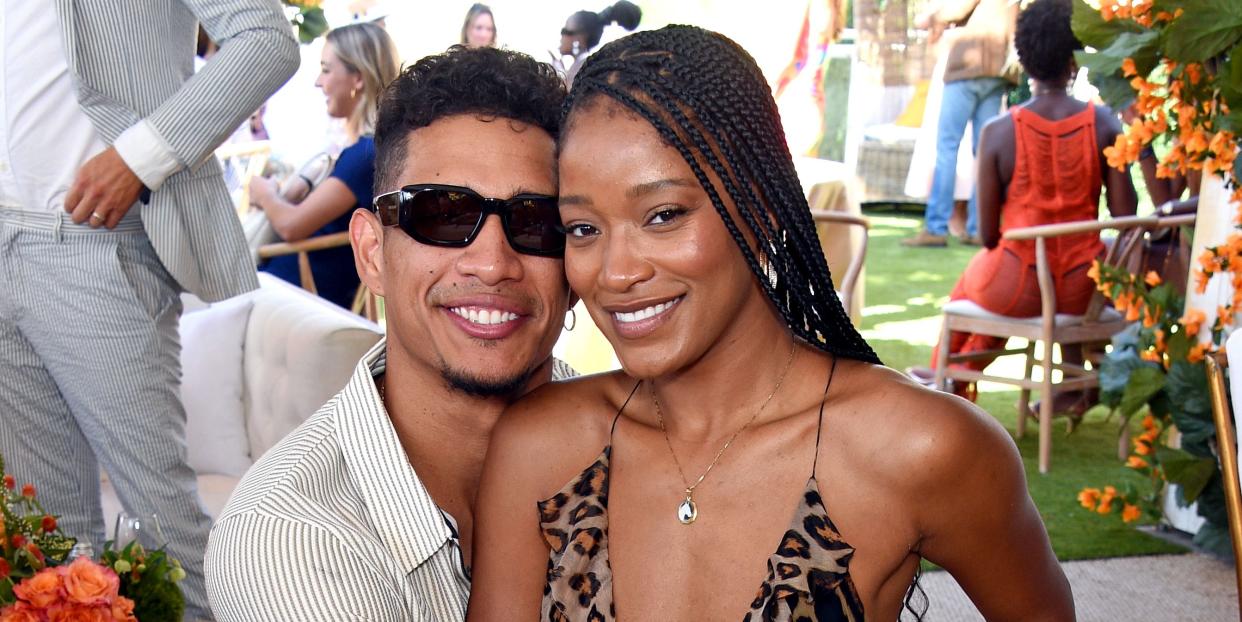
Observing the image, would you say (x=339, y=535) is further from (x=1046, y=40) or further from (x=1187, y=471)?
(x=1046, y=40)

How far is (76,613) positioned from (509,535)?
0.67m

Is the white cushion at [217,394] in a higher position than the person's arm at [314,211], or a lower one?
lower

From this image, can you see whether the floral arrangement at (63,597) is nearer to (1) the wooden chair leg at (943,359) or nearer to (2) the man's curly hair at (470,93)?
(2) the man's curly hair at (470,93)

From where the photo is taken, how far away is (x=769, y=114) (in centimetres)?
176

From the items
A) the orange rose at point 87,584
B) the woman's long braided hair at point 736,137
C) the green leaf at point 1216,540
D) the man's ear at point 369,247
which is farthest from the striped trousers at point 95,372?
the green leaf at point 1216,540

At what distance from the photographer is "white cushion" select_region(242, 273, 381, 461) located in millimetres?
3607

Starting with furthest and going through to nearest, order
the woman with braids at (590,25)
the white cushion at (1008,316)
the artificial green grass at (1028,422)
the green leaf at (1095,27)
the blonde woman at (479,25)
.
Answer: the blonde woman at (479,25) → the woman with braids at (590,25) → the white cushion at (1008,316) → the artificial green grass at (1028,422) → the green leaf at (1095,27)

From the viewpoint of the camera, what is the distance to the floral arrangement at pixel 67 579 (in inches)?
75.2

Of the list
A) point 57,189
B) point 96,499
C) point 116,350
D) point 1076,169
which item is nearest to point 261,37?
point 57,189

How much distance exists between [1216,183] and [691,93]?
3012 mm

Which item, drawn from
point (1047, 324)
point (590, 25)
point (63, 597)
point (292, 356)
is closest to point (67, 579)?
point (63, 597)

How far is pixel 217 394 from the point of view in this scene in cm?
417

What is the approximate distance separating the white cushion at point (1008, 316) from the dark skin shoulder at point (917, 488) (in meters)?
3.98

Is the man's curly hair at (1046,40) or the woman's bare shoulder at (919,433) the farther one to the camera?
the man's curly hair at (1046,40)
